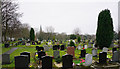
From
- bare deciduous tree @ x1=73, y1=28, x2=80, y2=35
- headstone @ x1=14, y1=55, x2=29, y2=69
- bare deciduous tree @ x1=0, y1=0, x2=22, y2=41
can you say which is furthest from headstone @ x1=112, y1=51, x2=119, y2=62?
bare deciduous tree @ x1=73, y1=28, x2=80, y2=35

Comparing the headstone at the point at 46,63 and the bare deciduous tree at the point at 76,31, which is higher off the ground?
the bare deciduous tree at the point at 76,31

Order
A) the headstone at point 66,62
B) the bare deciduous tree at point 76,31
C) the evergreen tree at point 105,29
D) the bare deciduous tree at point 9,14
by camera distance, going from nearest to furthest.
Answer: the headstone at point 66,62 < the evergreen tree at point 105,29 < the bare deciduous tree at point 9,14 < the bare deciduous tree at point 76,31

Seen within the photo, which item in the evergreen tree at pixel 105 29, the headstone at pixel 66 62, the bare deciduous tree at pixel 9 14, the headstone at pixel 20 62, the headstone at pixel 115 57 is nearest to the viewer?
the headstone at pixel 20 62

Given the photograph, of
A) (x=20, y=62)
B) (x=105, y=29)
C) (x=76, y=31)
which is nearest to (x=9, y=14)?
(x=20, y=62)

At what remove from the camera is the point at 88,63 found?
638cm

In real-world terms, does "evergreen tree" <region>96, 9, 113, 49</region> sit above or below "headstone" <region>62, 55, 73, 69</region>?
above

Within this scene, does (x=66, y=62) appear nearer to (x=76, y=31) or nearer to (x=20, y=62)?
(x=20, y=62)

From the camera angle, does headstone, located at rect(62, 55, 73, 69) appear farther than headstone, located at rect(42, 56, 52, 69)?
Yes

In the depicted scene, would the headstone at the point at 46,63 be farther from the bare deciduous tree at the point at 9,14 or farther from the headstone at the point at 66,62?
the bare deciduous tree at the point at 9,14

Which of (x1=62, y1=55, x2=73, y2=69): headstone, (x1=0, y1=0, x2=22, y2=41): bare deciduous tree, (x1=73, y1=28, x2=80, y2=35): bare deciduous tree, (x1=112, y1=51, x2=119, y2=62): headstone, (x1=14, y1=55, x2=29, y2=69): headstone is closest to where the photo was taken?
(x1=14, y1=55, x2=29, y2=69): headstone

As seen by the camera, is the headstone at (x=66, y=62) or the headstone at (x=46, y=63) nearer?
the headstone at (x=46, y=63)

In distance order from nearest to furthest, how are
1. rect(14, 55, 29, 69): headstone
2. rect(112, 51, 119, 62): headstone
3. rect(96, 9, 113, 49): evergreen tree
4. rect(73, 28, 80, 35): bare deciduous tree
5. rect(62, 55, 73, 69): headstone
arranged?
1. rect(14, 55, 29, 69): headstone
2. rect(62, 55, 73, 69): headstone
3. rect(112, 51, 119, 62): headstone
4. rect(96, 9, 113, 49): evergreen tree
5. rect(73, 28, 80, 35): bare deciduous tree

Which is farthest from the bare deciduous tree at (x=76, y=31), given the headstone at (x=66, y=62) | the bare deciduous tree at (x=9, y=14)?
the headstone at (x=66, y=62)

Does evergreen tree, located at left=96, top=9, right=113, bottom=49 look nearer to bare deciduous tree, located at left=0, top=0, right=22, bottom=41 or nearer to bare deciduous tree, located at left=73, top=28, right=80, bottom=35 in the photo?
bare deciduous tree, located at left=0, top=0, right=22, bottom=41
